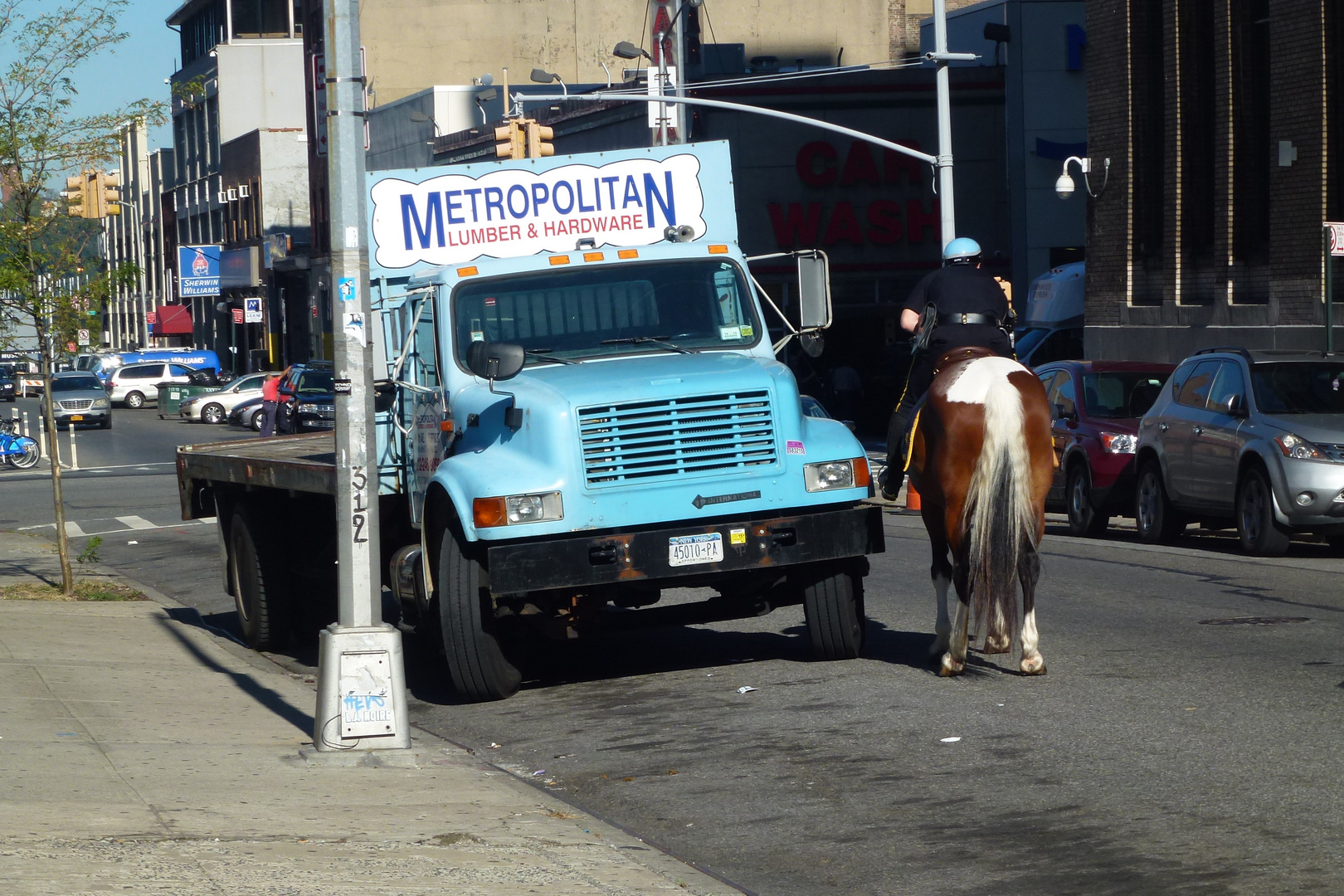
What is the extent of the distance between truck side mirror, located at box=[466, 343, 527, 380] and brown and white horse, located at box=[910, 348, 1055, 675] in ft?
7.33

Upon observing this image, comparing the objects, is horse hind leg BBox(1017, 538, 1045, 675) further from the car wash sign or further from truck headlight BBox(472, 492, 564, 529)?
the car wash sign

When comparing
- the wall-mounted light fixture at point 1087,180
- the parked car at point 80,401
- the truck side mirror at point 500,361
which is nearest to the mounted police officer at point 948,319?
the truck side mirror at point 500,361

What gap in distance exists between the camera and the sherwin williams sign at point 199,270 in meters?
91.9

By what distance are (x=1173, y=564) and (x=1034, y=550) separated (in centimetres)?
656

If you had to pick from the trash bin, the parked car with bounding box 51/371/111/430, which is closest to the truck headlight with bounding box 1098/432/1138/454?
the parked car with bounding box 51/371/111/430

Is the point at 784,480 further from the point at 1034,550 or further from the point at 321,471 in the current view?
the point at 321,471

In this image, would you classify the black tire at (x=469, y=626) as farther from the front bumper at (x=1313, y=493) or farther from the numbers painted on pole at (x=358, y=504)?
the front bumper at (x=1313, y=493)

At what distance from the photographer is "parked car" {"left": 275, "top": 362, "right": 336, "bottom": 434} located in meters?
38.6

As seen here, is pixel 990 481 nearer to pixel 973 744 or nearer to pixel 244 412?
pixel 973 744

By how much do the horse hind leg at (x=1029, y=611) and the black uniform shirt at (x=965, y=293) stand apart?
1618 millimetres

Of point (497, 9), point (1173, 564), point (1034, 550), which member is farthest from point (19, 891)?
point (497, 9)

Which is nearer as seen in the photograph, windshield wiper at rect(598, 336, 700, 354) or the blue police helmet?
windshield wiper at rect(598, 336, 700, 354)

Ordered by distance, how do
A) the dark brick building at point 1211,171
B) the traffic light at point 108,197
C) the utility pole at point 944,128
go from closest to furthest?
the traffic light at point 108,197
the utility pole at point 944,128
the dark brick building at point 1211,171

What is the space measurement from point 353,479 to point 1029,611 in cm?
362
